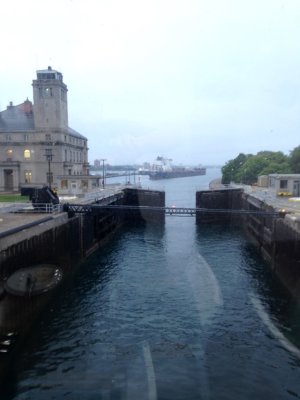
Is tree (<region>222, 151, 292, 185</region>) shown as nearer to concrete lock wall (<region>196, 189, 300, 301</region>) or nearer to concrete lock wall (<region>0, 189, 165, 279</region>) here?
concrete lock wall (<region>196, 189, 300, 301</region>)

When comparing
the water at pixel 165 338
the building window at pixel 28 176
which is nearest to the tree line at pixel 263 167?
the building window at pixel 28 176

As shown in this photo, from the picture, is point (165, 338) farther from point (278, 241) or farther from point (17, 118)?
point (17, 118)

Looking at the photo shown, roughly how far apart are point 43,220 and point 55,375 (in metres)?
14.1

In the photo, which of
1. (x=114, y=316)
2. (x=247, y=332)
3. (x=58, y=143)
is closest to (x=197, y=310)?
(x=247, y=332)

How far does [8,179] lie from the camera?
65.4m

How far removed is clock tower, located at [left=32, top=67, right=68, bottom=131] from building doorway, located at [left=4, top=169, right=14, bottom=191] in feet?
30.0

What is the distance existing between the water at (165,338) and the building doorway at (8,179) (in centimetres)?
3854

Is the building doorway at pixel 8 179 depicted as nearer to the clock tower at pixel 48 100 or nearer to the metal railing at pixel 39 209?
the clock tower at pixel 48 100

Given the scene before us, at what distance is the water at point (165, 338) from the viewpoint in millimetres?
14578

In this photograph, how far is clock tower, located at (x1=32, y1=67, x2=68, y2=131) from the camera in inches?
2522

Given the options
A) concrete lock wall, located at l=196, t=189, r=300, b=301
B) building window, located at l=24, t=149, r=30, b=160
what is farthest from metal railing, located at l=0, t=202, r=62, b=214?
building window, located at l=24, t=149, r=30, b=160

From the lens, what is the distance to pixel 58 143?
64875mm

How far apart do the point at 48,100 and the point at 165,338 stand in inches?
2164

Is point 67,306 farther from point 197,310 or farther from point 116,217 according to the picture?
point 116,217
